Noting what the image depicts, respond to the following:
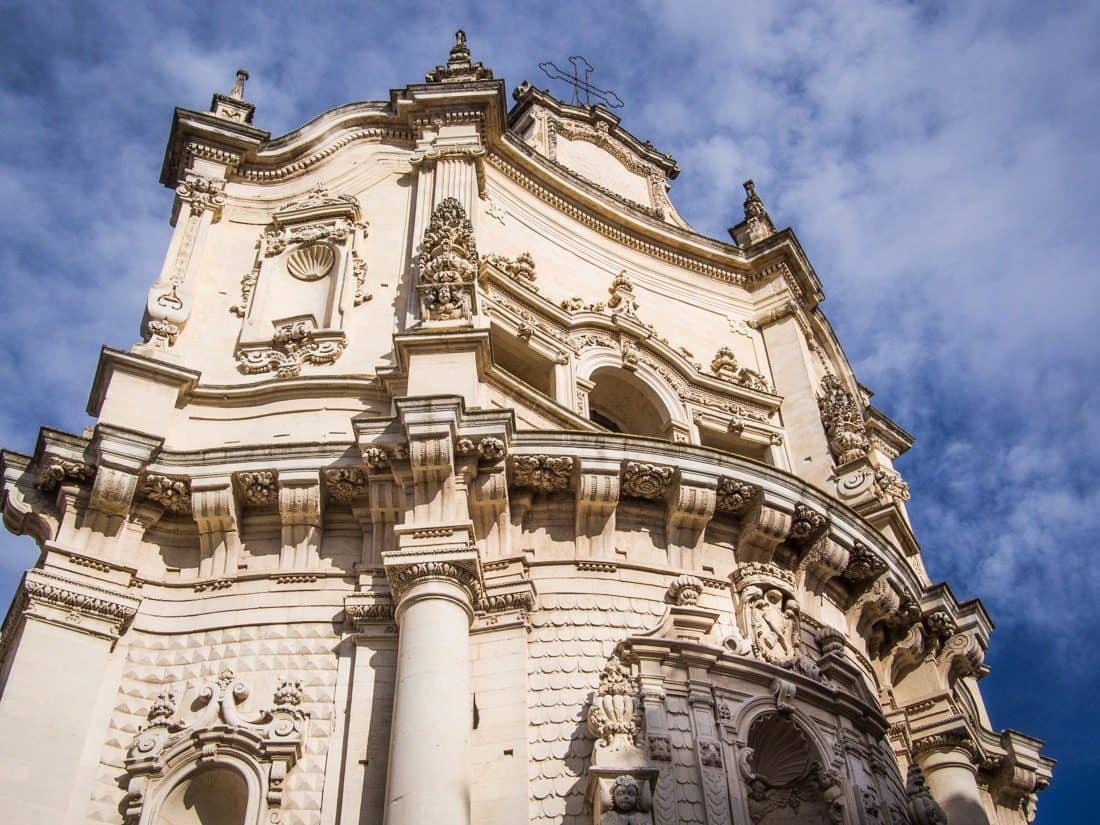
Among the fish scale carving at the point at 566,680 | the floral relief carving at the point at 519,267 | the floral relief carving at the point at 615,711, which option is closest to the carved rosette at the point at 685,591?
the fish scale carving at the point at 566,680

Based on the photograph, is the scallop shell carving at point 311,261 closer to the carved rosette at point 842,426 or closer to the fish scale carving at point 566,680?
the fish scale carving at point 566,680

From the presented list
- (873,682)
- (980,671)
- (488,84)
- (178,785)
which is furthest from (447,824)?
(488,84)

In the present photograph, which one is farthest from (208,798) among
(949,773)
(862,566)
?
(949,773)

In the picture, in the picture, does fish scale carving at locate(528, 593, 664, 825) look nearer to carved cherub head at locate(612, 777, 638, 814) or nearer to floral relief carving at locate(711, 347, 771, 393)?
carved cherub head at locate(612, 777, 638, 814)

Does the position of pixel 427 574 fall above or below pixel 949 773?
above

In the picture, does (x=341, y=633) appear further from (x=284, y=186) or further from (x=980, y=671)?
(x=980, y=671)

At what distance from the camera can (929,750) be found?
1605 cm

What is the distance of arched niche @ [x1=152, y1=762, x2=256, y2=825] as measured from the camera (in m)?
11.3

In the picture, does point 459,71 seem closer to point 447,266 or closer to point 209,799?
point 447,266

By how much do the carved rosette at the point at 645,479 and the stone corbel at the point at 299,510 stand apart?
139 inches

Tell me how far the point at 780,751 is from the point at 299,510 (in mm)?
5912

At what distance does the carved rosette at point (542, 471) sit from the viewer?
1331 cm

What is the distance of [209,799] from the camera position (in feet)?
38.2

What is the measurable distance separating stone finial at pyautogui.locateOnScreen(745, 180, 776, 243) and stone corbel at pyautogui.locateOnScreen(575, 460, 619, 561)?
10155 mm
